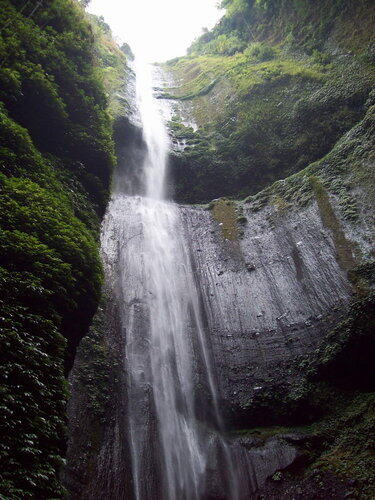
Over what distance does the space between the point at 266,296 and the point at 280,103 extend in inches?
368

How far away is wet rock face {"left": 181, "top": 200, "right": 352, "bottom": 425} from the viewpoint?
881cm

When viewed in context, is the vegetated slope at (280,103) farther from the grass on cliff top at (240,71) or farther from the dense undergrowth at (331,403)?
the dense undergrowth at (331,403)

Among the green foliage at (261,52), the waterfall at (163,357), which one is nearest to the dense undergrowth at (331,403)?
the waterfall at (163,357)

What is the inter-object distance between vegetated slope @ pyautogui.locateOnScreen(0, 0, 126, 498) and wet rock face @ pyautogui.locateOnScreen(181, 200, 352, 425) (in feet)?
15.9

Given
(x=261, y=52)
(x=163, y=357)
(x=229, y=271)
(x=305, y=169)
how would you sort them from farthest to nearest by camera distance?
(x=261, y=52)
(x=305, y=169)
(x=229, y=271)
(x=163, y=357)

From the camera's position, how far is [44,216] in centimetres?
502

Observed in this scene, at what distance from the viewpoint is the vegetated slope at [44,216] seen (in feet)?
10.0

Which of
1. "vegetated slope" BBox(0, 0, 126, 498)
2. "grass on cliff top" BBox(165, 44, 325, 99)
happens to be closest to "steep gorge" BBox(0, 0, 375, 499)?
"vegetated slope" BBox(0, 0, 126, 498)

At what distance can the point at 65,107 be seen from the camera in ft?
26.6

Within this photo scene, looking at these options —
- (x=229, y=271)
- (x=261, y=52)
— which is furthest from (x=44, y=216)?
(x=261, y=52)

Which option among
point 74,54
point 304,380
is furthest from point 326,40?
point 304,380

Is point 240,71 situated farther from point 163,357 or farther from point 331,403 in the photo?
point 331,403

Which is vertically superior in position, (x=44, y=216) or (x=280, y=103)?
(x=280, y=103)

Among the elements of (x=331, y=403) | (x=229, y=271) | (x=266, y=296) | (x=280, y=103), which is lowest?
A: (x=331, y=403)
